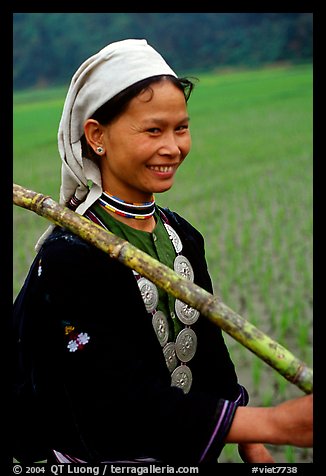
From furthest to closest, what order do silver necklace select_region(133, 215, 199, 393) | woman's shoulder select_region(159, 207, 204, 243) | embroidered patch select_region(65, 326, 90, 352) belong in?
woman's shoulder select_region(159, 207, 204, 243)
silver necklace select_region(133, 215, 199, 393)
embroidered patch select_region(65, 326, 90, 352)

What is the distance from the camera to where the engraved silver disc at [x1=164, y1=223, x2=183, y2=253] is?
165cm

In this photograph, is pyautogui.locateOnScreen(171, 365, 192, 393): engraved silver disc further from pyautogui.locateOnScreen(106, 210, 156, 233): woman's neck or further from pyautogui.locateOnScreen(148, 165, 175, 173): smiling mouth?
pyautogui.locateOnScreen(148, 165, 175, 173): smiling mouth

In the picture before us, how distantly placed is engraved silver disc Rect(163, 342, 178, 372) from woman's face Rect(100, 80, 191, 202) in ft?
1.21

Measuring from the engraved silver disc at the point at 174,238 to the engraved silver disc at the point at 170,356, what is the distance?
0.80ft

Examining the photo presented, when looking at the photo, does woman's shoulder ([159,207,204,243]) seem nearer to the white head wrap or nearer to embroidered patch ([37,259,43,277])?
the white head wrap

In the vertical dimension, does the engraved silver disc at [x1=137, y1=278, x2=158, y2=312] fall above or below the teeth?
below

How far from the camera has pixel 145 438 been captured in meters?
1.38

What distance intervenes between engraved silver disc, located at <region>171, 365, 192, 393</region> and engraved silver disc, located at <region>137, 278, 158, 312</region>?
0.62 ft

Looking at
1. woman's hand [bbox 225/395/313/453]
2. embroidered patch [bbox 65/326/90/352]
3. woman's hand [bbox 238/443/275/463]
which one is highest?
embroidered patch [bbox 65/326/90/352]

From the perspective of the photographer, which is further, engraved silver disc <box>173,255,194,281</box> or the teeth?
engraved silver disc <box>173,255,194,281</box>

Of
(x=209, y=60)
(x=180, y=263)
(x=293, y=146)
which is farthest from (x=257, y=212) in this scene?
(x=209, y=60)

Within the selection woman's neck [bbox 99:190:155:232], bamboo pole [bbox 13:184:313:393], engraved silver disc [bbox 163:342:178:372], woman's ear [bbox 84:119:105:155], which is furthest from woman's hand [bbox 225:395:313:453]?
woman's ear [bbox 84:119:105:155]

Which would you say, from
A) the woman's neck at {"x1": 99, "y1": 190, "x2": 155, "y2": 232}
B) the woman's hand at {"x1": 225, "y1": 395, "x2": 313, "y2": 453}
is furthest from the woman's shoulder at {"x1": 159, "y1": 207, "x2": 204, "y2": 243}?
the woman's hand at {"x1": 225, "y1": 395, "x2": 313, "y2": 453}

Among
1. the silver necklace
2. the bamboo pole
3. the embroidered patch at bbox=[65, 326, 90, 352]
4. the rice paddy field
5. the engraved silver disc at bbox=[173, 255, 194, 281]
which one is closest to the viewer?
the bamboo pole
